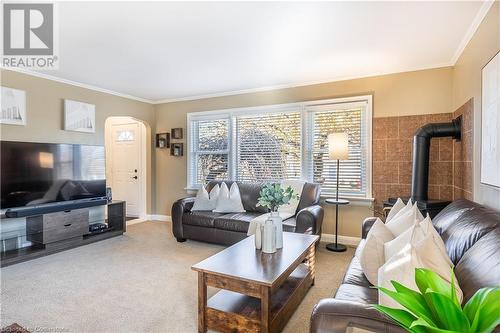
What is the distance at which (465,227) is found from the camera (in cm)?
169

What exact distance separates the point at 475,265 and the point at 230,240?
2892 mm

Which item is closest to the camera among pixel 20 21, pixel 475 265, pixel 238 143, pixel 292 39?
pixel 475 265

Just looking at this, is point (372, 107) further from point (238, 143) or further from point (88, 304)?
point (88, 304)

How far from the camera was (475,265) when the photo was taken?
4.17 feet

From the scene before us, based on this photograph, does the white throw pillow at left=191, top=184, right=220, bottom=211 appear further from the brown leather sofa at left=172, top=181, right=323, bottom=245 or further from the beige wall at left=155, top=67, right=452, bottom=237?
the beige wall at left=155, top=67, right=452, bottom=237

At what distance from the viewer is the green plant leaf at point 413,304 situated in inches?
27.2

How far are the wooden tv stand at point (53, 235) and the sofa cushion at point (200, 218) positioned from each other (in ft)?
4.68

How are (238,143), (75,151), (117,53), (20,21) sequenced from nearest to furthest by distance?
(20,21) → (117,53) → (75,151) → (238,143)

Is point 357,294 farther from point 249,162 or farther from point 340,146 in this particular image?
point 249,162

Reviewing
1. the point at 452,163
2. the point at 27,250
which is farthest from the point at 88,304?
the point at 452,163

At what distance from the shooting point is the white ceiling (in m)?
2.32

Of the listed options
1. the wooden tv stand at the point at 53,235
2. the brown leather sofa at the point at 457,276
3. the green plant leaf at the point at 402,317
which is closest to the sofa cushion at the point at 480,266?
the brown leather sofa at the point at 457,276

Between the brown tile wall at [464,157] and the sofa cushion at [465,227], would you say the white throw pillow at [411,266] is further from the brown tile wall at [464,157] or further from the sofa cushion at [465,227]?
the brown tile wall at [464,157]

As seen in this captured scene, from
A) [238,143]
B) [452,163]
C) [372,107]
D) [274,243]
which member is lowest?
[274,243]
